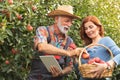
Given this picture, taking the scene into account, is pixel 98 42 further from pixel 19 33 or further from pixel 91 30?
pixel 19 33

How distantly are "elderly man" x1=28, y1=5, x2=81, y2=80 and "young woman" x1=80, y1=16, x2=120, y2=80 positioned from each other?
0.61 feet

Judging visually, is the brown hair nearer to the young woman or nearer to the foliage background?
the young woman

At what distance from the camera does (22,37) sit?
4.52 meters

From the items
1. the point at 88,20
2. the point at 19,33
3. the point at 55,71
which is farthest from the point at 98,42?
the point at 19,33

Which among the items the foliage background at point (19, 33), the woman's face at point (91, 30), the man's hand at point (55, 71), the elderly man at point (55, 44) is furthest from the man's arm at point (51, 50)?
the foliage background at point (19, 33)

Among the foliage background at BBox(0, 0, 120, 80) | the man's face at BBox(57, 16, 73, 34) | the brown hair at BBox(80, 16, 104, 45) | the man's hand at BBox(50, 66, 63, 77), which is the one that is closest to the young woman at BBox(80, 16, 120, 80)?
the brown hair at BBox(80, 16, 104, 45)

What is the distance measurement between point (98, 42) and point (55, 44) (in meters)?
0.46

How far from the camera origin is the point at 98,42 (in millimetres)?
3920

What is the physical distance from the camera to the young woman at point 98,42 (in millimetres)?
3648

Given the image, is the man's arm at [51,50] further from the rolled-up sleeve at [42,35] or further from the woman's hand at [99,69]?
the woman's hand at [99,69]

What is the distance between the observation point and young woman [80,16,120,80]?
3.65 meters

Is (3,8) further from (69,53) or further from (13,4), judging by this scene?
(69,53)

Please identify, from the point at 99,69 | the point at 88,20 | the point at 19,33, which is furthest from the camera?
the point at 19,33

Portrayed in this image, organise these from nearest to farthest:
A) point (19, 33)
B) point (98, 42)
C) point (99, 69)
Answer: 1. point (99, 69)
2. point (98, 42)
3. point (19, 33)
